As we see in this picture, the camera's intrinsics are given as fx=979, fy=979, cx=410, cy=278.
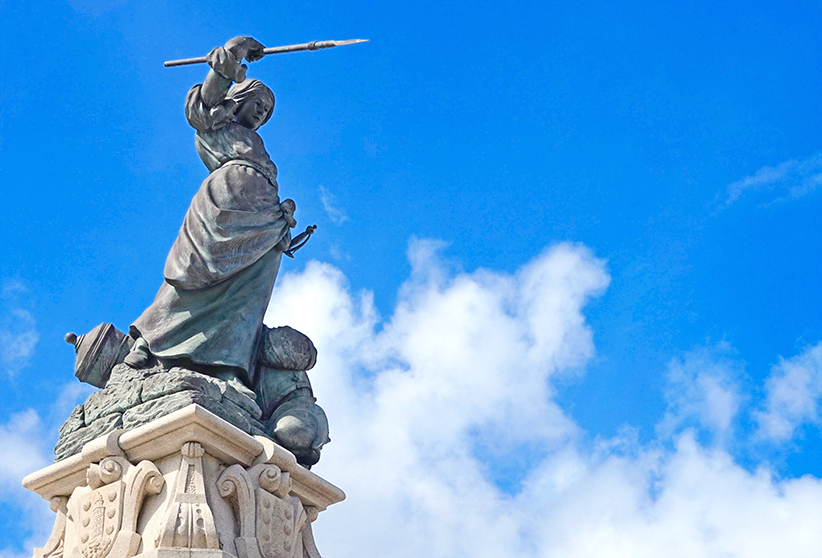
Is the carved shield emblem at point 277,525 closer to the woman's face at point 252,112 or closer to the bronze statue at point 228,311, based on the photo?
the bronze statue at point 228,311

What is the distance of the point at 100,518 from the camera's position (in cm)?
725

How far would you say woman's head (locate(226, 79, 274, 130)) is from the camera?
962cm

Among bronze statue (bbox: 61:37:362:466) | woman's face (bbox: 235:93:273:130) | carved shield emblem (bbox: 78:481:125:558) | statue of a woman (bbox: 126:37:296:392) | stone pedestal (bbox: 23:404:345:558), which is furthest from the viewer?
woman's face (bbox: 235:93:273:130)

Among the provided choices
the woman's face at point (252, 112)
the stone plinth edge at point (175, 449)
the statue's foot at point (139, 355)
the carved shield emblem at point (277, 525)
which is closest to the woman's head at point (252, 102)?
the woman's face at point (252, 112)

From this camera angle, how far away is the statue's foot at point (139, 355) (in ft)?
27.2

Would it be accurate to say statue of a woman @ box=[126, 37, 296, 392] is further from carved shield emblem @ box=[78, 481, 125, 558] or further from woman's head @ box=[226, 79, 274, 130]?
carved shield emblem @ box=[78, 481, 125, 558]

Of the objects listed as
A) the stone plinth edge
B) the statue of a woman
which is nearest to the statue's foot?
the statue of a woman

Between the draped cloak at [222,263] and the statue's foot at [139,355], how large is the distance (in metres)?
0.08

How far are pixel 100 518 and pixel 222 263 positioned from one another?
2.36 metres

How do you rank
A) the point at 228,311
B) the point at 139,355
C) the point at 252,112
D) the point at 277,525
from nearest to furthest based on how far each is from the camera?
the point at 277,525
the point at 139,355
the point at 228,311
the point at 252,112

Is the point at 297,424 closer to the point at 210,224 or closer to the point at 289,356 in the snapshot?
the point at 289,356

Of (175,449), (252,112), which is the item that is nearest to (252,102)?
(252,112)

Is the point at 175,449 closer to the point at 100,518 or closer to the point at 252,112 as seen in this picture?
the point at 100,518

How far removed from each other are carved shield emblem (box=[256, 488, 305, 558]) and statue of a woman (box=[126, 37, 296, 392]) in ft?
4.31
